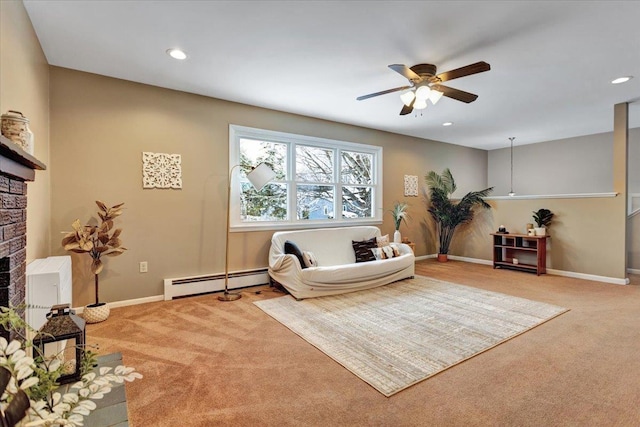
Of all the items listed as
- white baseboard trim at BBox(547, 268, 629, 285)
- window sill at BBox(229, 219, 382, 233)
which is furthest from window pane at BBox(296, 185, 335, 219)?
white baseboard trim at BBox(547, 268, 629, 285)

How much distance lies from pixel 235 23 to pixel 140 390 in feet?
9.02

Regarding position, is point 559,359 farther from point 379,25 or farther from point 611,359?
point 379,25

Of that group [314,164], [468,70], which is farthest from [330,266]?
[468,70]

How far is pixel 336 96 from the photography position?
4152 mm

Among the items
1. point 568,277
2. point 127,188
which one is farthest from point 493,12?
point 568,277

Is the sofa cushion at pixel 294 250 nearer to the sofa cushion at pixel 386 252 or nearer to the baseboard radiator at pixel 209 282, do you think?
the baseboard radiator at pixel 209 282

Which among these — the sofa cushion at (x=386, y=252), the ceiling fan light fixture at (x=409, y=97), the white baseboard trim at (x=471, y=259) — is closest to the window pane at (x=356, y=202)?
the sofa cushion at (x=386, y=252)

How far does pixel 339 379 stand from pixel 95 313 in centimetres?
258

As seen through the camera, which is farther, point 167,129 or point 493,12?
point 167,129

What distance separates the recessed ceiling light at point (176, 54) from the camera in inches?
116

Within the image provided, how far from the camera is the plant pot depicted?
310 centimetres

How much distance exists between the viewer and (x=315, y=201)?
5273mm

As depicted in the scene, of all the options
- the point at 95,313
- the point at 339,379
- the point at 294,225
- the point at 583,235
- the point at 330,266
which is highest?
the point at 294,225

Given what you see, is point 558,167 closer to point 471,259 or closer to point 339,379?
point 471,259
